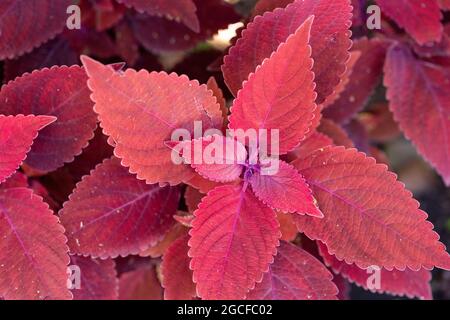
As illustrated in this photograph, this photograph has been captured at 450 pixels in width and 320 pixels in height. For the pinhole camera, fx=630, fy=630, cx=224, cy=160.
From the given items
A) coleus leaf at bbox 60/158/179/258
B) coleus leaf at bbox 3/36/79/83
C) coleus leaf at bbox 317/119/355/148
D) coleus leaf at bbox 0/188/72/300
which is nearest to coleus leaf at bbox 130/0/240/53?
coleus leaf at bbox 3/36/79/83

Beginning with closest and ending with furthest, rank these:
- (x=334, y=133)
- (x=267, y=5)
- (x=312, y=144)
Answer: (x=267, y=5) → (x=312, y=144) → (x=334, y=133)

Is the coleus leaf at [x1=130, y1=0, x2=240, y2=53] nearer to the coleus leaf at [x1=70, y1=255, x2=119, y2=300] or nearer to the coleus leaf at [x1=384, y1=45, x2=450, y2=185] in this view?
the coleus leaf at [x1=384, y1=45, x2=450, y2=185]

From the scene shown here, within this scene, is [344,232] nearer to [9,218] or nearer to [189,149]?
[189,149]

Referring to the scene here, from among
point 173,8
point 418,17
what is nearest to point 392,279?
point 418,17

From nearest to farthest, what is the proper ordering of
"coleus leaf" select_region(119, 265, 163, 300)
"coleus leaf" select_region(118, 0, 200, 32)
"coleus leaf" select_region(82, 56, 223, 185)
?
"coleus leaf" select_region(82, 56, 223, 185)
"coleus leaf" select_region(118, 0, 200, 32)
"coleus leaf" select_region(119, 265, 163, 300)

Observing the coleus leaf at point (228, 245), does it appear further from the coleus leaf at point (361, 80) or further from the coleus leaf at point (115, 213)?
the coleus leaf at point (361, 80)

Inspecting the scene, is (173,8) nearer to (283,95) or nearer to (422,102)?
(283,95)

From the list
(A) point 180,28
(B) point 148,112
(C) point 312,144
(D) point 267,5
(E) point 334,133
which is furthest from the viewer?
(A) point 180,28

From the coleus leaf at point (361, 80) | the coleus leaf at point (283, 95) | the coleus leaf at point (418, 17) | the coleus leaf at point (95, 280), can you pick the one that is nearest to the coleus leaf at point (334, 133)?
the coleus leaf at point (361, 80)
